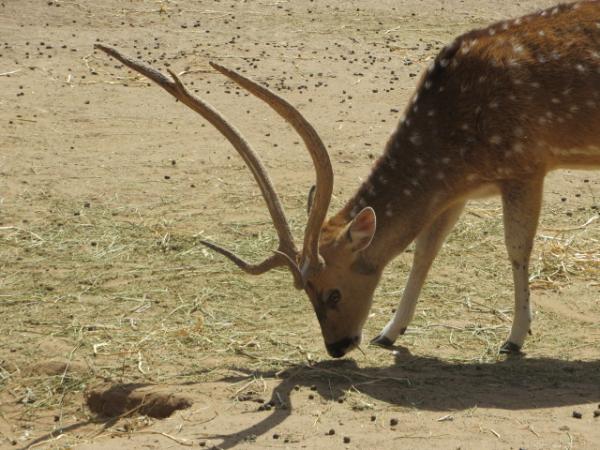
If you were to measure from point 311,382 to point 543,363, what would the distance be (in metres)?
1.65

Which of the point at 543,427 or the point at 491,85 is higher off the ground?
the point at 491,85

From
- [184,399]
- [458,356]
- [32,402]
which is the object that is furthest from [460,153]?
[32,402]

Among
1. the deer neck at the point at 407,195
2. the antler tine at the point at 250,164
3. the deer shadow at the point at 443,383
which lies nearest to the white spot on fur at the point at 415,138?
the deer neck at the point at 407,195

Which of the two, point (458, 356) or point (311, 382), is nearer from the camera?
point (311, 382)

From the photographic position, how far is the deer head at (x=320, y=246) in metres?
7.30

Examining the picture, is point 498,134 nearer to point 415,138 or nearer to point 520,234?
point 415,138

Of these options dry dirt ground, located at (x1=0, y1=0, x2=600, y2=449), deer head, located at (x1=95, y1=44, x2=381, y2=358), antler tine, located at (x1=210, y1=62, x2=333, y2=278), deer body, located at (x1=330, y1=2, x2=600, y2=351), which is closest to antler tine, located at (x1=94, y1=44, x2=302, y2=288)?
deer head, located at (x1=95, y1=44, x2=381, y2=358)

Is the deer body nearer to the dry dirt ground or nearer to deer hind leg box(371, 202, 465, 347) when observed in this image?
deer hind leg box(371, 202, 465, 347)

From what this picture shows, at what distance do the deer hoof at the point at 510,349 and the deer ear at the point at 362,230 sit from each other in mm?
1266

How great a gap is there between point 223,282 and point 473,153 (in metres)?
2.50

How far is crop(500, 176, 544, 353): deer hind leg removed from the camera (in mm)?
7949

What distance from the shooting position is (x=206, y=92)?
14078 mm

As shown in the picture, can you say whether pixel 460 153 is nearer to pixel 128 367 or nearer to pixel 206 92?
pixel 128 367

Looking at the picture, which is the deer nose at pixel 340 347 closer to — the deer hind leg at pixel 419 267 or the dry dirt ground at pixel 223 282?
the dry dirt ground at pixel 223 282
